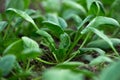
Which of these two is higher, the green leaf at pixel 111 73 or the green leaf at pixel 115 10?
the green leaf at pixel 115 10

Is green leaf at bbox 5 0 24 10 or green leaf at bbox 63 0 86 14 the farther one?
green leaf at bbox 63 0 86 14

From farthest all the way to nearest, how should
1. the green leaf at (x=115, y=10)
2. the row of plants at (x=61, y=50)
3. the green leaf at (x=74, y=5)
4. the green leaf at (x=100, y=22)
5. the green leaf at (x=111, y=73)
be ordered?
the green leaf at (x=74, y=5), the green leaf at (x=115, y=10), the green leaf at (x=100, y=22), the row of plants at (x=61, y=50), the green leaf at (x=111, y=73)

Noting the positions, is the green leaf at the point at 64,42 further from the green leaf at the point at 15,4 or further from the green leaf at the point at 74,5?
the green leaf at the point at 74,5

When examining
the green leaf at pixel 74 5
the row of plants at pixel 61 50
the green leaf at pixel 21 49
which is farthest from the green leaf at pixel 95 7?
the green leaf at pixel 74 5

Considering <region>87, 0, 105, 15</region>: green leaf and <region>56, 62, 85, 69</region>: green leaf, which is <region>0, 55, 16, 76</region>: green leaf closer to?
<region>56, 62, 85, 69</region>: green leaf

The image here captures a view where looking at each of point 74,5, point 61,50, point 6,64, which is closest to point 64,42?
point 61,50

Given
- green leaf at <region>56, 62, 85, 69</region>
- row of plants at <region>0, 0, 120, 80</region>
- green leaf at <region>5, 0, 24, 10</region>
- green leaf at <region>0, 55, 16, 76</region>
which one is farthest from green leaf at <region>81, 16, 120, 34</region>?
green leaf at <region>5, 0, 24, 10</region>

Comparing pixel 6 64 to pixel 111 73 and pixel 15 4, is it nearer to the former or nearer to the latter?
pixel 111 73

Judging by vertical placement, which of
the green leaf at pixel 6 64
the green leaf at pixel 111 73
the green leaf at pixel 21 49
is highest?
the green leaf at pixel 111 73
